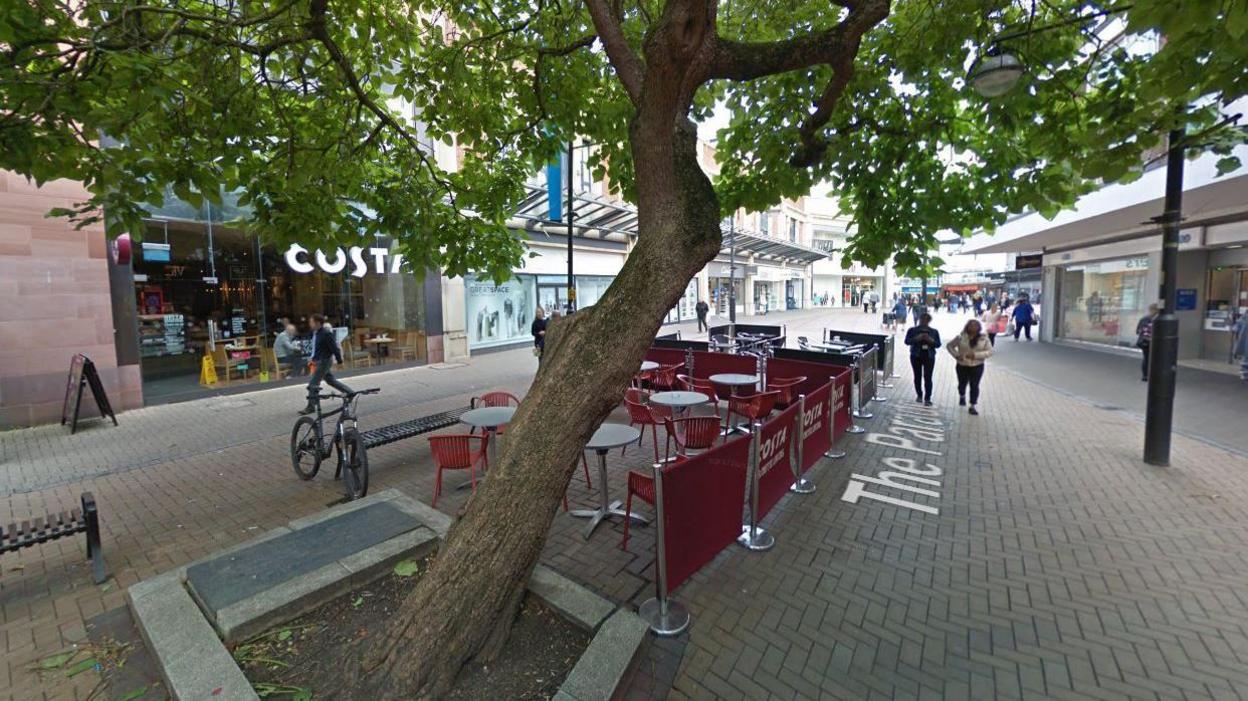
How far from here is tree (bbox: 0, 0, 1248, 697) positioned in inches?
103

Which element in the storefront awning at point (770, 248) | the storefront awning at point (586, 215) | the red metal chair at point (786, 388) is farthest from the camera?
the storefront awning at point (770, 248)

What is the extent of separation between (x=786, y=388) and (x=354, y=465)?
5922 mm

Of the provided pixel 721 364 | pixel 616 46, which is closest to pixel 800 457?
Answer: pixel 616 46

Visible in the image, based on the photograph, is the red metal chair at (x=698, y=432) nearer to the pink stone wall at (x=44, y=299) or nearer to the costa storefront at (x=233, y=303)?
the costa storefront at (x=233, y=303)

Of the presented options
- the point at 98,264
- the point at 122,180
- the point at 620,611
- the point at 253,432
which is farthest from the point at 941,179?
the point at 98,264

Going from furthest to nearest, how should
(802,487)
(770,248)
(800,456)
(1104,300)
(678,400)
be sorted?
(770,248), (1104,300), (678,400), (802,487), (800,456)

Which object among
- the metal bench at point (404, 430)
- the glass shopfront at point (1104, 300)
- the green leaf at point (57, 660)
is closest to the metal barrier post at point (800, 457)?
the metal bench at point (404, 430)

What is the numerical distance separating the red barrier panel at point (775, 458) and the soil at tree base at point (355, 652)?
2.17 metres

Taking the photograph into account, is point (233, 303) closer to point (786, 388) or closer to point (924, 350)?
point (786, 388)

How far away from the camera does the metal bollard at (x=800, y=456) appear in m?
5.22

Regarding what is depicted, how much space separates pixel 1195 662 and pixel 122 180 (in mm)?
8201

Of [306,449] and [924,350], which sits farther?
[924,350]

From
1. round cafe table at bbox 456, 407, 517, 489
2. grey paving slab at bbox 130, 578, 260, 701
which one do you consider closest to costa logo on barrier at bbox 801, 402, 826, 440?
round cafe table at bbox 456, 407, 517, 489

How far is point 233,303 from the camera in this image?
12.0 metres
